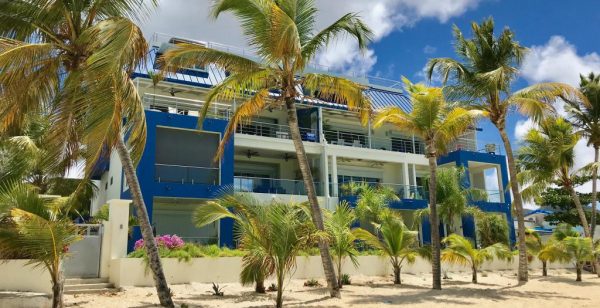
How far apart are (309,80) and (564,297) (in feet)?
29.3

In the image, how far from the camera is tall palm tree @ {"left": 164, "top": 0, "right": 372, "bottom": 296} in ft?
36.7

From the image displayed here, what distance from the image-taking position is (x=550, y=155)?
65.3 ft

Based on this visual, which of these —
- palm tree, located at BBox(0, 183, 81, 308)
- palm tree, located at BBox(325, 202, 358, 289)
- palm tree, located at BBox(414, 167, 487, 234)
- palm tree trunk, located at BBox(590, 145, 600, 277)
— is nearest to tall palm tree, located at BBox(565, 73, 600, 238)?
palm tree trunk, located at BBox(590, 145, 600, 277)

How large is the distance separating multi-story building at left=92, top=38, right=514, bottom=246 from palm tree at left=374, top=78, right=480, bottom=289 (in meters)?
4.75

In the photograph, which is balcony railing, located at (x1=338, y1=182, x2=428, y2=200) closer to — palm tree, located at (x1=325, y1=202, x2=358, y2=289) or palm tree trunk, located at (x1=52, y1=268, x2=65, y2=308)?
palm tree, located at (x1=325, y1=202, x2=358, y2=289)

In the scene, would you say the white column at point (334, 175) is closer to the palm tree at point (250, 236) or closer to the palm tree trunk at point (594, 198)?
the palm tree trunk at point (594, 198)

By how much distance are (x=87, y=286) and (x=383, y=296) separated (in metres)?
7.48

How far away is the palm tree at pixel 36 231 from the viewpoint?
8445 mm

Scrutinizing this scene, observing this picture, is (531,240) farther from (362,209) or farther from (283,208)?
(283,208)

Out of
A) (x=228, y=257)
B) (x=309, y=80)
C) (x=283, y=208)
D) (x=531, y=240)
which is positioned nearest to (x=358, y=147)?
(x=531, y=240)

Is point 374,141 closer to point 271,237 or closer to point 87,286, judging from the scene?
point 87,286

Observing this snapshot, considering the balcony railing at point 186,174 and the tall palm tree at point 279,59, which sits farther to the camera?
the balcony railing at point 186,174

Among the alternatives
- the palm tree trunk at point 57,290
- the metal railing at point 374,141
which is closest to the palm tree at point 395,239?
the palm tree trunk at point 57,290

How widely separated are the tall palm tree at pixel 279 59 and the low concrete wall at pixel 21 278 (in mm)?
5201
